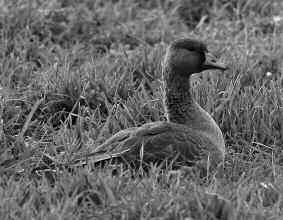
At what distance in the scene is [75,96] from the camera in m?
5.79

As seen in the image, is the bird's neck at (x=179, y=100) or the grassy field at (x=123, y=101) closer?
the grassy field at (x=123, y=101)

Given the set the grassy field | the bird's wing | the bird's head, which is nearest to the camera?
the grassy field

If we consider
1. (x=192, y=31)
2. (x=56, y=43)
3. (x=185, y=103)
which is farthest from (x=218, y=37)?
(x=185, y=103)

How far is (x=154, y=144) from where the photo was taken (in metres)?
4.66

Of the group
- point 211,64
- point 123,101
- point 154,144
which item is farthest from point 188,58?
point 123,101

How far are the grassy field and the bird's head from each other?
49cm

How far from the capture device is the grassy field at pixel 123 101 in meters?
4.01

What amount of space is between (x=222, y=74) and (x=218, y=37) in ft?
3.99

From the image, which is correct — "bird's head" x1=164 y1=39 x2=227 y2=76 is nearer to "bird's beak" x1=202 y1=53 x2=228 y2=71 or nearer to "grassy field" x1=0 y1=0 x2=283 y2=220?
"bird's beak" x1=202 y1=53 x2=228 y2=71

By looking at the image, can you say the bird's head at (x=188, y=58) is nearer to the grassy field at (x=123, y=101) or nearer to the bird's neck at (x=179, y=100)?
the bird's neck at (x=179, y=100)

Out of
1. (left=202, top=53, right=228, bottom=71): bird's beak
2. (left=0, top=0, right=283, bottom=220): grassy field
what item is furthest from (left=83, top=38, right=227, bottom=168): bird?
(left=0, top=0, right=283, bottom=220): grassy field

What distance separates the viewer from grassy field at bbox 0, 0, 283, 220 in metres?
4.01

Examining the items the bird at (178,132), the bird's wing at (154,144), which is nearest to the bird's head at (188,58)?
the bird at (178,132)

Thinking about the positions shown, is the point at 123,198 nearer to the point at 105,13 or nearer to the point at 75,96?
the point at 75,96
